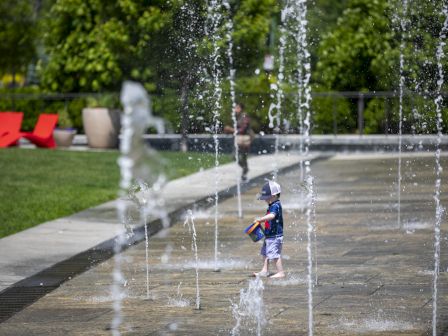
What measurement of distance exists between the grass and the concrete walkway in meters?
0.45

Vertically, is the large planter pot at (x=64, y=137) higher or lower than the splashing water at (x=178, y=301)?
higher

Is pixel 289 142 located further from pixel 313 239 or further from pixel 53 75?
pixel 313 239

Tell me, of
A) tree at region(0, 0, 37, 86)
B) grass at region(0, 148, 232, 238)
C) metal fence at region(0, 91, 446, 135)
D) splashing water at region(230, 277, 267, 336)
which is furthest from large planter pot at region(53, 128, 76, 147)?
splashing water at region(230, 277, 267, 336)

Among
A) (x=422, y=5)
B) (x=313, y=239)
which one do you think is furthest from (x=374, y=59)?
(x=313, y=239)

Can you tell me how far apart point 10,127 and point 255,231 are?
2043 centimetres

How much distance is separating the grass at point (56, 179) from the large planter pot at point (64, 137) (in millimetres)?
2050

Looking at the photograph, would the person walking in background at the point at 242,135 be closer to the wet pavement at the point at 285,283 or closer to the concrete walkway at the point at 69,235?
the concrete walkway at the point at 69,235

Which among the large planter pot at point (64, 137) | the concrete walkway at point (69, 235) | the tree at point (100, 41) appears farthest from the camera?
the tree at point (100, 41)

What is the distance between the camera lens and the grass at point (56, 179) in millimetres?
16406

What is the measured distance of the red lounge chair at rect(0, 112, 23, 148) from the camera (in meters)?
29.4

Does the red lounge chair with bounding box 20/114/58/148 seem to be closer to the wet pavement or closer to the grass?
the grass

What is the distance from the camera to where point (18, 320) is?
29.2ft

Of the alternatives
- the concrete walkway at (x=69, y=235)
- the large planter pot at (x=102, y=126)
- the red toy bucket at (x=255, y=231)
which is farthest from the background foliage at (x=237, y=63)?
the red toy bucket at (x=255, y=231)

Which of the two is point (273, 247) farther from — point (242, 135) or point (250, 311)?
point (242, 135)
